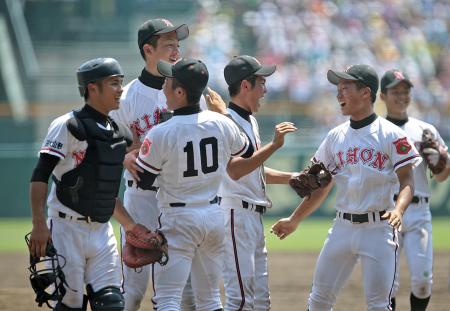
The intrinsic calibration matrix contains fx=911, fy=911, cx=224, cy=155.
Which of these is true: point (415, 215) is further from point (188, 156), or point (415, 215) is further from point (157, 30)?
point (188, 156)

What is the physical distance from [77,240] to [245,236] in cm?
136

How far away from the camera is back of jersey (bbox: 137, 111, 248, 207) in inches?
237

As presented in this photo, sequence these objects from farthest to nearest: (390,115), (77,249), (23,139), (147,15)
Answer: (147,15) < (23,139) < (390,115) < (77,249)

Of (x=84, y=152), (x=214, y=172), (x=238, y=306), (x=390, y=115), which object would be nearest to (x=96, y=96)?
(x=84, y=152)

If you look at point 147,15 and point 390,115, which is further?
point 147,15

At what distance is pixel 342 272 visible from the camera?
6766mm

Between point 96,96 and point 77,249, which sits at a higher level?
point 96,96

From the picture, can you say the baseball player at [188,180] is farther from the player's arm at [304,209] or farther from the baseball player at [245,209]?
the player's arm at [304,209]

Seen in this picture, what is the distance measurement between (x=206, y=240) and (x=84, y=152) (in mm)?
1007

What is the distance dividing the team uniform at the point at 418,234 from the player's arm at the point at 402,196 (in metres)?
1.77

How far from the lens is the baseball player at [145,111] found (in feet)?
23.0

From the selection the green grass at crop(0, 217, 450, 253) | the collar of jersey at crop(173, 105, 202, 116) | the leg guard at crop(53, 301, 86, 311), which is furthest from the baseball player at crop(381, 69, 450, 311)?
the green grass at crop(0, 217, 450, 253)

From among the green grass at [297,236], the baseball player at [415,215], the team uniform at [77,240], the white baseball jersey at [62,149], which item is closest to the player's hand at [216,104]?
the team uniform at [77,240]

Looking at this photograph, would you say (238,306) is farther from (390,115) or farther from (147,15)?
(147,15)
